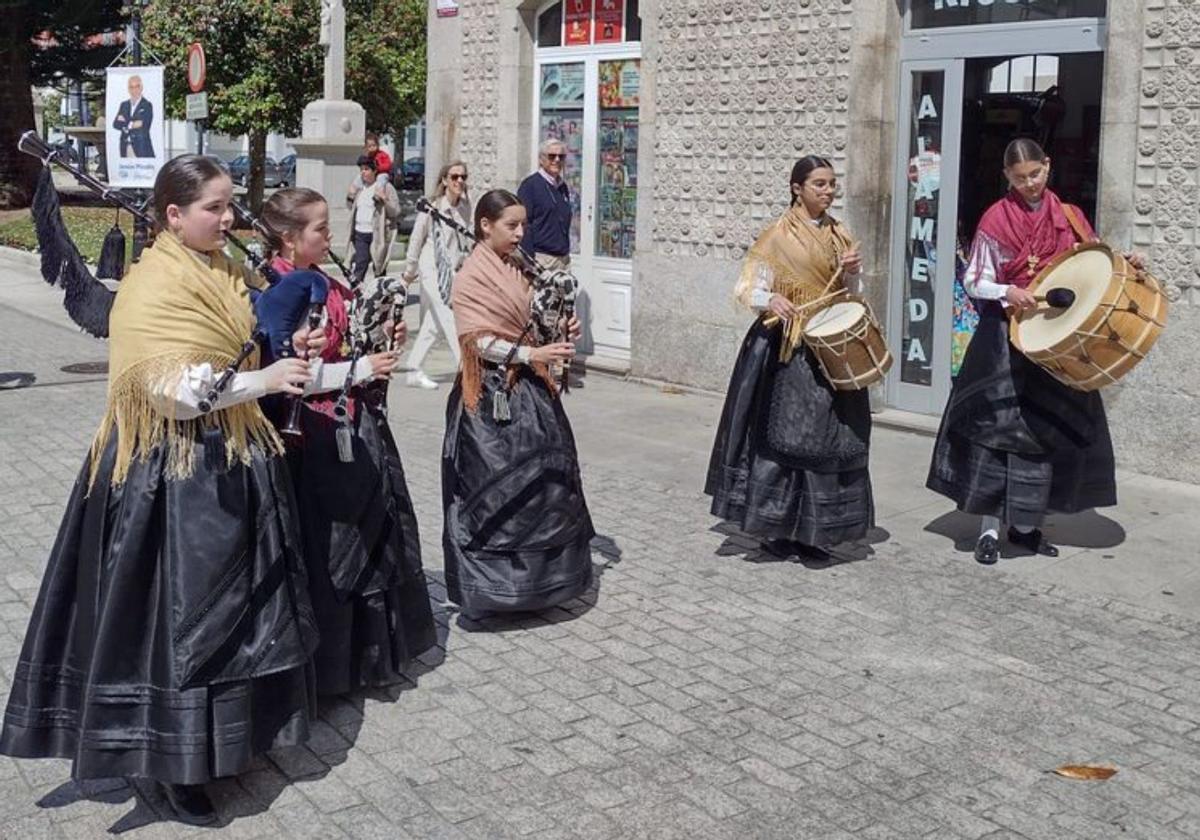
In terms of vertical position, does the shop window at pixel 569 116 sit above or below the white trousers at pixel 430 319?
above

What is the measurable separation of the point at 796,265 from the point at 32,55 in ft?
96.9

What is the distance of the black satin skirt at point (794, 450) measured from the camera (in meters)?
6.84

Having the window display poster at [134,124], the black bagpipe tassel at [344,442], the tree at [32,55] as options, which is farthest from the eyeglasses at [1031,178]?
the tree at [32,55]

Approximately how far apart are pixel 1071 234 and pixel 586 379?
600cm

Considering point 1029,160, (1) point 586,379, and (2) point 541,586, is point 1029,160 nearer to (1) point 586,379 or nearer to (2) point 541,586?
(2) point 541,586

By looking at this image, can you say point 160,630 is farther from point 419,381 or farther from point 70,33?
point 70,33

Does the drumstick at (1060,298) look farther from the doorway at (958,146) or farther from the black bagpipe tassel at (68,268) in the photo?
the black bagpipe tassel at (68,268)

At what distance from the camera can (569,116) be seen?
514 inches

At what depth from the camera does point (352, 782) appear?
464 cm

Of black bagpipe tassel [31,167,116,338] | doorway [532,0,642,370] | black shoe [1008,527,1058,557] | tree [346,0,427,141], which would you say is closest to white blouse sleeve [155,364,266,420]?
black bagpipe tassel [31,167,116,338]

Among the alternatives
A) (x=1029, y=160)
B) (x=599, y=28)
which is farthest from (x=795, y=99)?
(x=1029, y=160)

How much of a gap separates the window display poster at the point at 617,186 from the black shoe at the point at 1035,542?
18.8 feet

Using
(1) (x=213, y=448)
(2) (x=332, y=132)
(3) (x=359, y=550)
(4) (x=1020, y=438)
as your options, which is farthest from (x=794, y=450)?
(2) (x=332, y=132)

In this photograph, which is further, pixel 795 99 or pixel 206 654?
pixel 795 99
